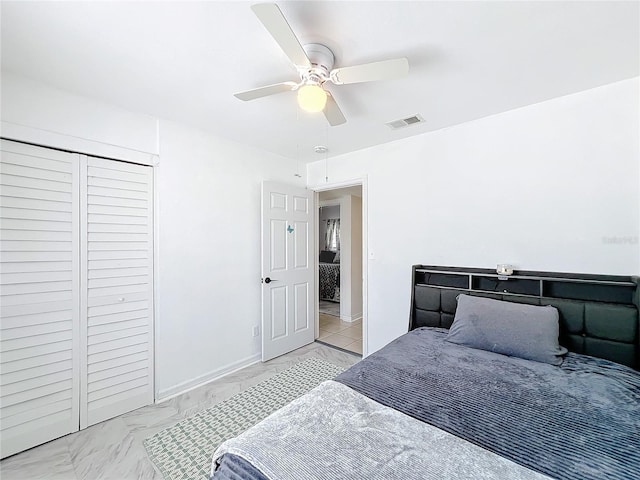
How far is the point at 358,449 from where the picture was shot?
0.96 meters

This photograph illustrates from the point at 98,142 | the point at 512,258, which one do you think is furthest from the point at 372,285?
A: the point at 98,142

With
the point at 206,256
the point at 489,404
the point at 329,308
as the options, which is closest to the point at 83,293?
the point at 206,256

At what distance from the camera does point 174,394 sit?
250 cm

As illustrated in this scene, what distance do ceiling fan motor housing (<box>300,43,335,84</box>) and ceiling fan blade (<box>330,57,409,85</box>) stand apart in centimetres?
11

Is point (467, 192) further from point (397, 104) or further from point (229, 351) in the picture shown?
point (229, 351)

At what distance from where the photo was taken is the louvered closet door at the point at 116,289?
209 centimetres

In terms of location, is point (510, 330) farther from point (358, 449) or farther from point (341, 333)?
point (341, 333)

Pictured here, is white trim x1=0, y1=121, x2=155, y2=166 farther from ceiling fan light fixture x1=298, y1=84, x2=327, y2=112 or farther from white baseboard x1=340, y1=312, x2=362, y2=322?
white baseboard x1=340, y1=312, x2=362, y2=322

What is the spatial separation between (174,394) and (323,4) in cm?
313

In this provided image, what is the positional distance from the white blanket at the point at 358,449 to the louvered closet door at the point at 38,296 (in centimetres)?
180

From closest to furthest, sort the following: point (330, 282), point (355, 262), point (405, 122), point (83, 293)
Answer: point (83, 293), point (405, 122), point (355, 262), point (330, 282)

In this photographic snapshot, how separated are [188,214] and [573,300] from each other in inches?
128

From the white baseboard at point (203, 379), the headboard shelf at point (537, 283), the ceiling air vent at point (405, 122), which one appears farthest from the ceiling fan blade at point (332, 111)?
the white baseboard at point (203, 379)

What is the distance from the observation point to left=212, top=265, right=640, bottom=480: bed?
897 mm
